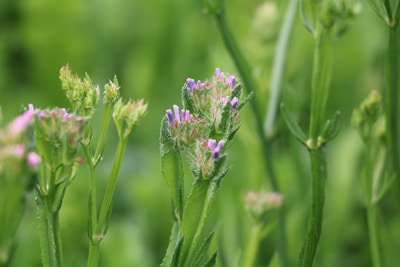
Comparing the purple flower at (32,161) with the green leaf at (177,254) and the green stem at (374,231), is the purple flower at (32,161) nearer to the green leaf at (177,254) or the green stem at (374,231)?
the green leaf at (177,254)

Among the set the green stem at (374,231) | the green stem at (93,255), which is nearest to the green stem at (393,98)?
the green stem at (374,231)

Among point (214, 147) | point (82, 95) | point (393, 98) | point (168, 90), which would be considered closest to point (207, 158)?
point (214, 147)

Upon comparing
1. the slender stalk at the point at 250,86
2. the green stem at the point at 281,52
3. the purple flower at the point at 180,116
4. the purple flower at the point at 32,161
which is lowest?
the purple flower at the point at 32,161

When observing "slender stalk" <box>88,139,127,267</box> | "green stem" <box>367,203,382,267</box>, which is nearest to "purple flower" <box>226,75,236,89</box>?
"slender stalk" <box>88,139,127,267</box>

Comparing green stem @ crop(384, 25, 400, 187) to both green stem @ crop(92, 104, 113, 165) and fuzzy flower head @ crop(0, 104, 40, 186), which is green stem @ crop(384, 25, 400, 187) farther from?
fuzzy flower head @ crop(0, 104, 40, 186)

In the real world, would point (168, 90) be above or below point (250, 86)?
above

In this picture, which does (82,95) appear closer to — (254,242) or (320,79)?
(320,79)
